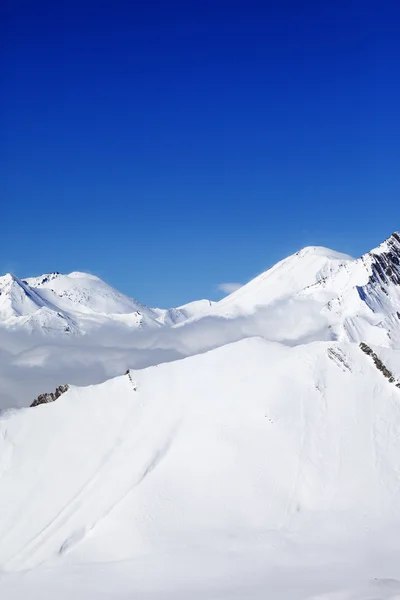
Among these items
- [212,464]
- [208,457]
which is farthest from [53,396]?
[212,464]

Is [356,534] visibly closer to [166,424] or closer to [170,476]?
[170,476]

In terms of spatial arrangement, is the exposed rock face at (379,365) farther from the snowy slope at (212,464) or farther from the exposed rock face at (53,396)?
the exposed rock face at (53,396)

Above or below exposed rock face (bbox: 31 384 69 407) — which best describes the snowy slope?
below

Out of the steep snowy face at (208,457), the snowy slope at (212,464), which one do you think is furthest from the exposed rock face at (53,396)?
the snowy slope at (212,464)

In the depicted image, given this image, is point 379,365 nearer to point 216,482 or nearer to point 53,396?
point 216,482

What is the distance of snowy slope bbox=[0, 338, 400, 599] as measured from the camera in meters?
71.9

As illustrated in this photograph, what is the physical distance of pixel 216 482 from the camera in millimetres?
79938

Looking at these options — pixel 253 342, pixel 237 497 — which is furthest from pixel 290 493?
pixel 253 342

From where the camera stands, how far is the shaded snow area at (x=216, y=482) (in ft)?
211

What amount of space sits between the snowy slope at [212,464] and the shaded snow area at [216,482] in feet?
0.67

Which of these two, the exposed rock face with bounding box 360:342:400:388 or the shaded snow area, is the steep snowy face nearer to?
the shaded snow area

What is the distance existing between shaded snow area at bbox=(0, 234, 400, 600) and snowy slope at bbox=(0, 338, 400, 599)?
0.20 metres

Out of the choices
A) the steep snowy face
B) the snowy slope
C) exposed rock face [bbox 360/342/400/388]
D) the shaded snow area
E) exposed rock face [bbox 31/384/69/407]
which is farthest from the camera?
exposed rock face [bbox 31/384/69/407]

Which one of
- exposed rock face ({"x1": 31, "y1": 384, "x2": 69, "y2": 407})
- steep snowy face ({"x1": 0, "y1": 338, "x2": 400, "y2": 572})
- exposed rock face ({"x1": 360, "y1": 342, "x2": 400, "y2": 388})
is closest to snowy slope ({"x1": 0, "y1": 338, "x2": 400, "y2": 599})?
steep snowy face ({"x1": 0, "y1": 338, "x2": 400, "y2": 572})
